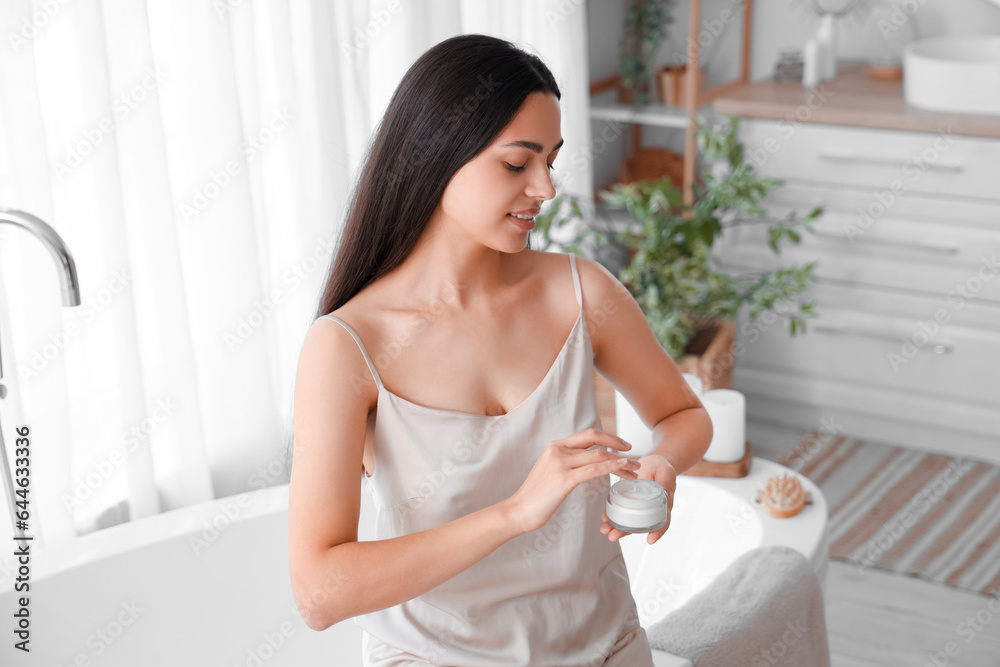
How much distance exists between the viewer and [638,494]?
1128 millimetres

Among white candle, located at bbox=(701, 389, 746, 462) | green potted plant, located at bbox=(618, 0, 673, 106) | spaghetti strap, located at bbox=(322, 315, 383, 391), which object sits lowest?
white candle, located at bbox=(701, 389, 746, 462)

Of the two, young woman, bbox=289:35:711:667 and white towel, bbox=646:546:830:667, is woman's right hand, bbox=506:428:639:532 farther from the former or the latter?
white towel, bbox=646:546:830:667

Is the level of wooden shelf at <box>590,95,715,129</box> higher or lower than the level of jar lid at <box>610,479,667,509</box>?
higher

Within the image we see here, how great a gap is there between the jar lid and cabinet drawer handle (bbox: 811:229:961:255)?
73.6 inches

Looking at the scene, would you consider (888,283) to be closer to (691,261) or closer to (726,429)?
(691,261)

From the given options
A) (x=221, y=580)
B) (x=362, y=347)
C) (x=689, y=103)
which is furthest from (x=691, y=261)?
(x=362, y=347)

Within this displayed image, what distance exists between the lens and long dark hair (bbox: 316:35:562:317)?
1.14m

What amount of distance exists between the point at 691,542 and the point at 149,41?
51.4 inches

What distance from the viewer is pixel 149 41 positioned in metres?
1.79

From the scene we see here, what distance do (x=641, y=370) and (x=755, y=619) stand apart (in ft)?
1.39

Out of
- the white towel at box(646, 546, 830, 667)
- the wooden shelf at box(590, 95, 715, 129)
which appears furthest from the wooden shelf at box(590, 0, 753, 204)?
the white towel at box(646, 546, 830, 667)

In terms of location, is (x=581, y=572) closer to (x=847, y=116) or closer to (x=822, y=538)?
(x=822, y=538)

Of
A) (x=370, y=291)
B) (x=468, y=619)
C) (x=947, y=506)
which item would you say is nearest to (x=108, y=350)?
(x=370, y=291)

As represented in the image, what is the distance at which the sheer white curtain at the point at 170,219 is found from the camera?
1.71 metres
